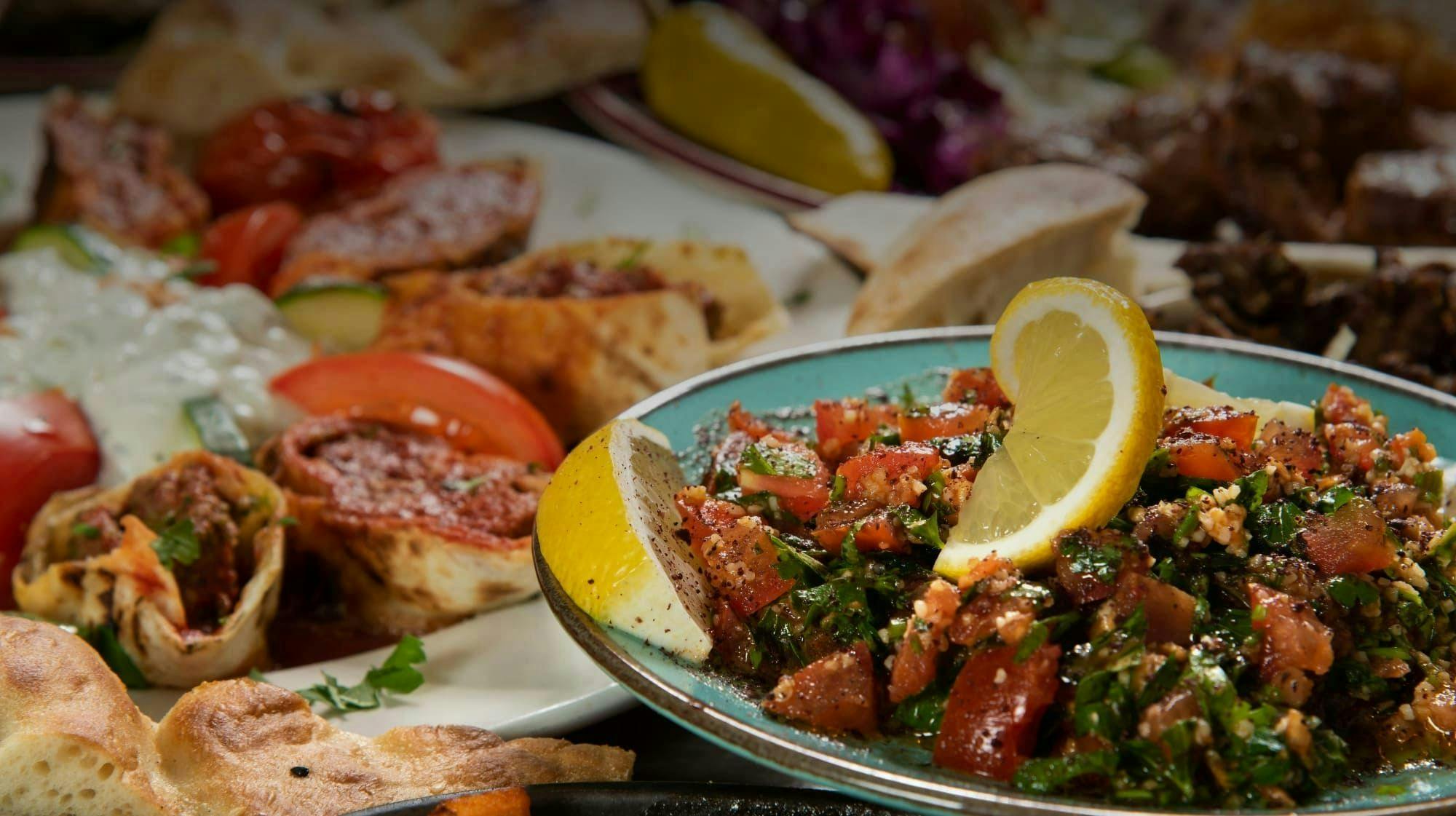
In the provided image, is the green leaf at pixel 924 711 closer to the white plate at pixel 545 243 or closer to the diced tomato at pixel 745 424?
the diced tomato at pixel 745 424

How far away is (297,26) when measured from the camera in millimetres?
5172

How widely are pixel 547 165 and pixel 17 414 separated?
98.3 inches

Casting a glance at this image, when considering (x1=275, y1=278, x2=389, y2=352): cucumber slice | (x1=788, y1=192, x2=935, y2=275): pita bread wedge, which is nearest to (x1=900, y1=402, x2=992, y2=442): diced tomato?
(x1=788, y1=192, x2=935, y2=275): pita bread wedge

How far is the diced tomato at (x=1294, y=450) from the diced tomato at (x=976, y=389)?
0.42m

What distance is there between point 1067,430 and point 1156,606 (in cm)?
29

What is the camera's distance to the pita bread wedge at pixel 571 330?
3.51 meters

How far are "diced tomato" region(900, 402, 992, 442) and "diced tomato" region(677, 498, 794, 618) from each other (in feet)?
1.09

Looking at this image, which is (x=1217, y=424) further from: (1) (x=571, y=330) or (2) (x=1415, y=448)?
(1) (x=571, y=330)

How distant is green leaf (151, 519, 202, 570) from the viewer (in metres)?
2.61

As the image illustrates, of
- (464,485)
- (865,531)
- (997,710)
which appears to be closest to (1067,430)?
(865,531)

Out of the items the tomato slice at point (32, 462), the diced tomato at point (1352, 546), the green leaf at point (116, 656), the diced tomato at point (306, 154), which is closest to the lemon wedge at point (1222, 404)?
the diced tomato at point (1352, 546)

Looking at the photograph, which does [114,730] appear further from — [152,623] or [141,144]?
[141,144]

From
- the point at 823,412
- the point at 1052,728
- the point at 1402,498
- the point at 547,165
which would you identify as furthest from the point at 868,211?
the point at 1052,728

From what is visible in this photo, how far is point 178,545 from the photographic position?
2.63 m
